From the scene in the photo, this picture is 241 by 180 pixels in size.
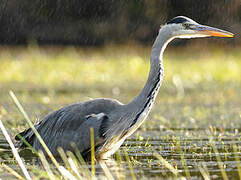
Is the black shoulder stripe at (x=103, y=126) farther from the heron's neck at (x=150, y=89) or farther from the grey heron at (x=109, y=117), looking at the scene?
the heron's neck at (x=150, y=89)

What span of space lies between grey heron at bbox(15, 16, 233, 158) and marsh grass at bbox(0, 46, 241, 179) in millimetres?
203

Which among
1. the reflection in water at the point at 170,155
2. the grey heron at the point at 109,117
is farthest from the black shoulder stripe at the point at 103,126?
the reflection in water at the point at 170,155

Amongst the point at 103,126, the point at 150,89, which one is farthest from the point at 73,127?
the point at 150,89

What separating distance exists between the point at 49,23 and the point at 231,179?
17017mm

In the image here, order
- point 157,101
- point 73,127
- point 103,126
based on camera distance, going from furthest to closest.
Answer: point 157,101 < point 73,127 < point 103,126

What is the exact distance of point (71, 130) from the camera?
670cm

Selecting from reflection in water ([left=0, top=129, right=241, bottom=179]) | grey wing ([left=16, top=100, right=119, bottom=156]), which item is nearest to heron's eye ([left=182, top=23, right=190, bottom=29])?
grey wing ([left=16, top=100, right=119, bottom=156])

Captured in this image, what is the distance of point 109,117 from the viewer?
256 inches

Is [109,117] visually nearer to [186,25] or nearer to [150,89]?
[150,89]

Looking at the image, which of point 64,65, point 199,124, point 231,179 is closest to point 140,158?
point 231,179

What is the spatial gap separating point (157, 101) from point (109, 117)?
5.11m

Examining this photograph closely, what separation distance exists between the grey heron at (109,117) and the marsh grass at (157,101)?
203mm

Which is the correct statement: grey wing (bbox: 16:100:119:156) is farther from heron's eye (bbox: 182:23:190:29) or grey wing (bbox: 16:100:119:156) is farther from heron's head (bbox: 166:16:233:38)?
heron's eye (bbox: 182:23:190:29)

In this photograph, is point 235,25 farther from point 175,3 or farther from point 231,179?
point 231,179
